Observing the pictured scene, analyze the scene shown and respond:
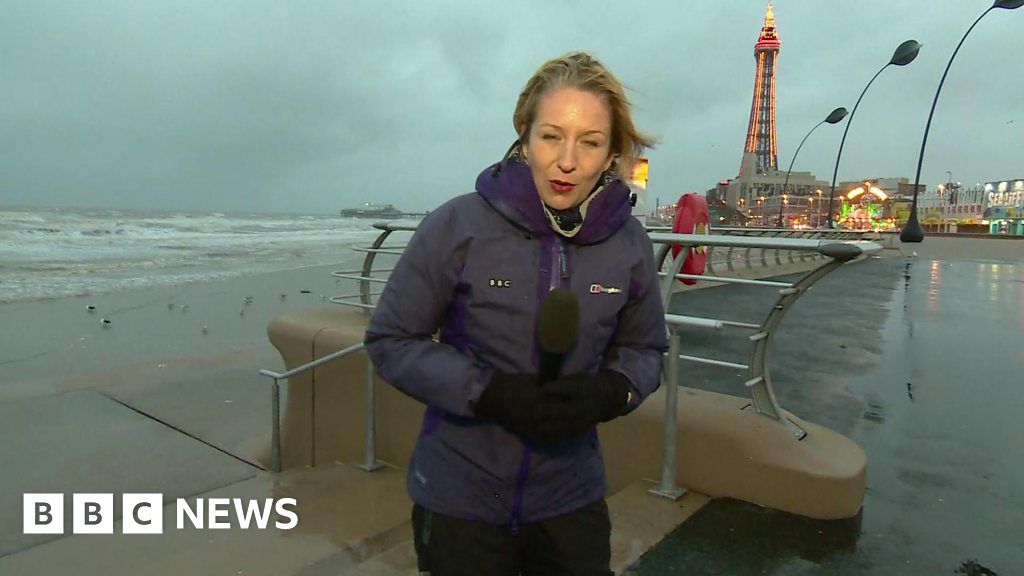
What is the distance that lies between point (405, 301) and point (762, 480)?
2293 millimetres

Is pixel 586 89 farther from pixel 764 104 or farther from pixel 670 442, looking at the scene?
pixel 764 104

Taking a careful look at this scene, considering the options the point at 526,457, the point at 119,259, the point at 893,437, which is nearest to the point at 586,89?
the point at 526,457

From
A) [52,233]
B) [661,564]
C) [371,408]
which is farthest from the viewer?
[52,233]

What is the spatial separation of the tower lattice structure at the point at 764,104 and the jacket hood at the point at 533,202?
132441 mm

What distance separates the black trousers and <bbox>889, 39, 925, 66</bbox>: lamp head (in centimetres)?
2923

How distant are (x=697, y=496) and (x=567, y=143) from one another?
230cm

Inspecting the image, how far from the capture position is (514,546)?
5.10 feet

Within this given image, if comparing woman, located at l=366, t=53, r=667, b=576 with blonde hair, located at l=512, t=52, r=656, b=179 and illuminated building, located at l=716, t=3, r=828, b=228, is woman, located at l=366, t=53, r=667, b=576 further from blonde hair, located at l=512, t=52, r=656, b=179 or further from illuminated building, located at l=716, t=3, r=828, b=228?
illuminated building, located at l=716, t=3, r=828, b=228

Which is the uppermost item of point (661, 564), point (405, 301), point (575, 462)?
point (405, 301)

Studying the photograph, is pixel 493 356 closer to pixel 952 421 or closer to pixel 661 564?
pixel 661 564

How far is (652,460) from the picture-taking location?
11.1 ft

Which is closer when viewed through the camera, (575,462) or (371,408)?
(575,462)

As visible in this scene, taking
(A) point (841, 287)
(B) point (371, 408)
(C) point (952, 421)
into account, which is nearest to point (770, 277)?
(A) point (841, 287)

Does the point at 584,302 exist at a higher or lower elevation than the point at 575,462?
higher
